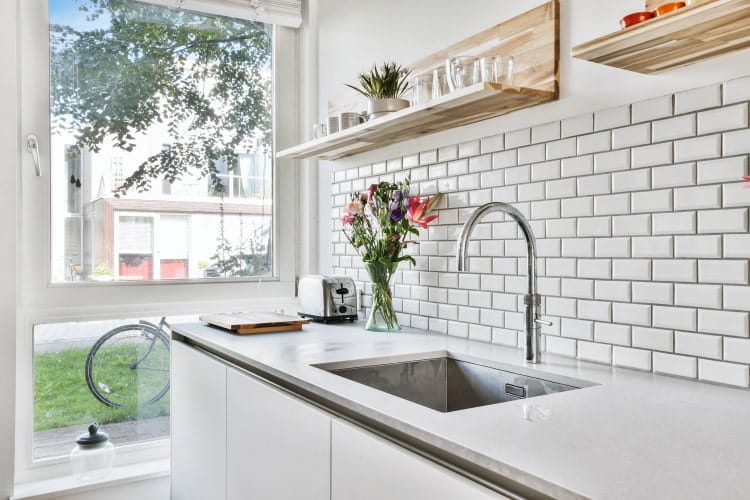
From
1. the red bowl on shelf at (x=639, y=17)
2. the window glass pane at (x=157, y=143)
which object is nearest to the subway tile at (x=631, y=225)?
the red bowl on shelf at (x=639, y=17)

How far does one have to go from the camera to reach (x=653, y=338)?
4.42 feet

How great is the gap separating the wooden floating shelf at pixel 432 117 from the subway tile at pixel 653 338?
2.09 feet

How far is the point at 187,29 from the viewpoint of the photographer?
8.66 ft

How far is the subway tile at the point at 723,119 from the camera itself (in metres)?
1.19

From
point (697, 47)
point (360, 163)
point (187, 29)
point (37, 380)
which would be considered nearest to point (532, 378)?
point (697, 47)

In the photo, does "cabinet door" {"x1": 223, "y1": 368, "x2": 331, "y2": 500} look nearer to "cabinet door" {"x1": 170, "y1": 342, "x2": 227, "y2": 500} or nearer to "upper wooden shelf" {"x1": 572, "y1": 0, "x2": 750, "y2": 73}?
"cabinet door" {"x1": 170, "y1": 342, "x2": 227, "y2": 500}

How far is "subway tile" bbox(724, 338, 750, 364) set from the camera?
118 cm

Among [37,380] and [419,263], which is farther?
[37,380]

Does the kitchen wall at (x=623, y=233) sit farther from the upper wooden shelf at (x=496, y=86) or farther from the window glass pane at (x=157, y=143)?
the window glass pane at (x=157, y=143)

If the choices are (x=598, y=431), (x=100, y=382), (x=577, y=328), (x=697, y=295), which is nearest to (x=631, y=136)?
(x=697, y=295)

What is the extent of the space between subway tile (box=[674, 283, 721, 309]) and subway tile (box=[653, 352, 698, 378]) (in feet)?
0.39

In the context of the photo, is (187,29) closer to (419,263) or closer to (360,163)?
(360,163)

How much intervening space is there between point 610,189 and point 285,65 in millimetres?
1909

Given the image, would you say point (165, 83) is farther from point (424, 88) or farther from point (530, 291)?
point (530, 291)
